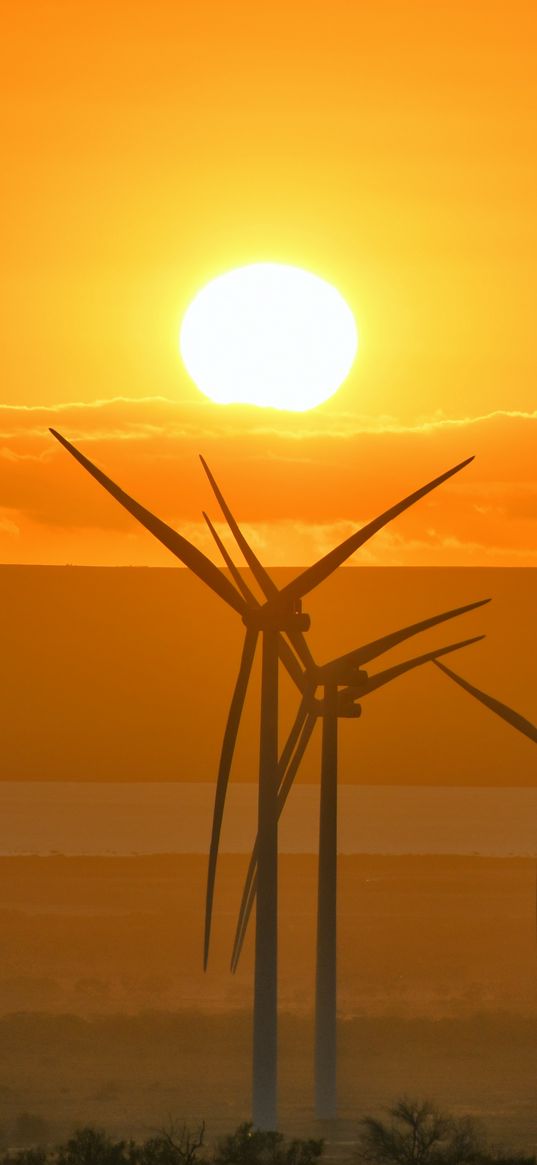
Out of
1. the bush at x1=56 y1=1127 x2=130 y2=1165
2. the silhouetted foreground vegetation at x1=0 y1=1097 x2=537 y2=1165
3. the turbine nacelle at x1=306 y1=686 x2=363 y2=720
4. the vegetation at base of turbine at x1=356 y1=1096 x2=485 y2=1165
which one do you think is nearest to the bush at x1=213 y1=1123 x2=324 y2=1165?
the silhouetted foreground vegetation at x1=0 y1=1097 x2=537 y2=1165

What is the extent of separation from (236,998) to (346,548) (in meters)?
10.9

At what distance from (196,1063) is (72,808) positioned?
126ft

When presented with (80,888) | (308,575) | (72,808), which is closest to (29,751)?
(72,808)

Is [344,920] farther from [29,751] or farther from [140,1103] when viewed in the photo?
[29,751]

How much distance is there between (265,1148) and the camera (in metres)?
22.4

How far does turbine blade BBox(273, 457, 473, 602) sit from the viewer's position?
24.8 meters

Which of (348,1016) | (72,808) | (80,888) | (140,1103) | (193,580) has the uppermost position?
(193,580)

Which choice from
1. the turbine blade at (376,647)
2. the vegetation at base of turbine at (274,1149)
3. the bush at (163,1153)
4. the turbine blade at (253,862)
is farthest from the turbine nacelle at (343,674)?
the bush at (163,1153)

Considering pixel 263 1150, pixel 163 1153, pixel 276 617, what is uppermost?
pixel 276 617

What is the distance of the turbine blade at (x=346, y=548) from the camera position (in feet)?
81.4

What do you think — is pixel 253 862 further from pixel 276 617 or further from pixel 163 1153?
pixel 163 1153

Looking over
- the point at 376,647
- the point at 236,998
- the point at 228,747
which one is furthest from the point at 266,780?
the point at 236,998

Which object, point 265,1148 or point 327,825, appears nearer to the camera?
point 265,1148

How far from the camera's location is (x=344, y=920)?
40.7 m
